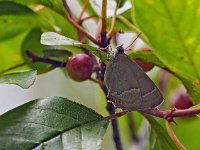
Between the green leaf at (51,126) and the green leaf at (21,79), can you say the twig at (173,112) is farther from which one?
the green leaf at (21,79)

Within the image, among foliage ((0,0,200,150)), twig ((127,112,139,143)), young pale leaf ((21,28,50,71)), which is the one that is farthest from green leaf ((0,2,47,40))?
twig ((127,112,139,143))

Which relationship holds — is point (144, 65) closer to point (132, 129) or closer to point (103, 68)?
point (103, 68)

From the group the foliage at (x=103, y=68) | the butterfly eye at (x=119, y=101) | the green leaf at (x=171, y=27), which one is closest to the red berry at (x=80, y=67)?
the foliage at (x=103, y=68)

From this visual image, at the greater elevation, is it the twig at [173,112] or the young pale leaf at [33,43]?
the twig at [173,112]

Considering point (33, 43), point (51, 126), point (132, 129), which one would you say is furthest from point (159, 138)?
point (132, 129)

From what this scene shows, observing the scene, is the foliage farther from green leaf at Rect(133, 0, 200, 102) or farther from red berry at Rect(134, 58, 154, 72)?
red berry at Rect(134, 58, 154, 72)

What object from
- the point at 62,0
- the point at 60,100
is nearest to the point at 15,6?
the point at 62,0
